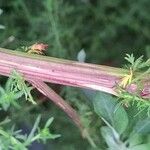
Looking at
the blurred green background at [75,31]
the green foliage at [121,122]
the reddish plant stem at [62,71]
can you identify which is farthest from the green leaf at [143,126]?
the blurred green background at [75,31]

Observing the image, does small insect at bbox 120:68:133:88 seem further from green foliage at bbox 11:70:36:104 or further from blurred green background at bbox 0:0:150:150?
blurred green background at bbox 0:0:150:150

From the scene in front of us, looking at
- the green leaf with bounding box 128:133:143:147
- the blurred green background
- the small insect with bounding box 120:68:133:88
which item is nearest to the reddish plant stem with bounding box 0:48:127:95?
the small insect with bounding box 120:68:133:88

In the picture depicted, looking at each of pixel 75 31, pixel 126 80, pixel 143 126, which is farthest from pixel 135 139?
pixel 75 31

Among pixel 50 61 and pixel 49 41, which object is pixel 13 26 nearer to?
pixel 49 41

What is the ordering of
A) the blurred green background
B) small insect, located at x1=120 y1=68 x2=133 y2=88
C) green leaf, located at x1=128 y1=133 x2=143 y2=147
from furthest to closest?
the blurred green background
green leaf, located at x1=128 y1=133 x2=143 y2=147
small insect, located at x1=120 y1=68 x2=133 y2=88

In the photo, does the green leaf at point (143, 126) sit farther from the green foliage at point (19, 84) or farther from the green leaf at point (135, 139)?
the green foliage at point (19, 84)

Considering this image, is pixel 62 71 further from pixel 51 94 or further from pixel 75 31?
pixel 75 31
